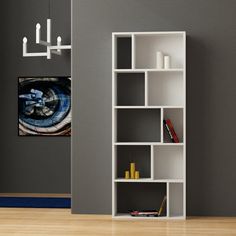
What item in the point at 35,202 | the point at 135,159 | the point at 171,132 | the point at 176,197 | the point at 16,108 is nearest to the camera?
the point at 171,132

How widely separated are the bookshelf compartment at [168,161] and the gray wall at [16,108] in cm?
234

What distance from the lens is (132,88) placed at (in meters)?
7.31

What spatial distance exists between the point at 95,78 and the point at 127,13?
0.80 meters

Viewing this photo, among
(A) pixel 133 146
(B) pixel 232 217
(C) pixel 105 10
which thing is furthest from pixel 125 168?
(C) pixel 105 10

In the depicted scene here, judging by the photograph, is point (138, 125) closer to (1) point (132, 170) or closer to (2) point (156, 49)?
(1) point (132, 170)

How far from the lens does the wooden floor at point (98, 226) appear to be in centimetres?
631

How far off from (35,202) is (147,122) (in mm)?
2005

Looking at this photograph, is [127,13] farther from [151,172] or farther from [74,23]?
[151,172]

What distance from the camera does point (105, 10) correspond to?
7.33 meters

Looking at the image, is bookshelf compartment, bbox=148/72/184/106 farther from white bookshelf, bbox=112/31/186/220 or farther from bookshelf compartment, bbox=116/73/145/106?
bookshelf compartment, bbox=116/73/145/106

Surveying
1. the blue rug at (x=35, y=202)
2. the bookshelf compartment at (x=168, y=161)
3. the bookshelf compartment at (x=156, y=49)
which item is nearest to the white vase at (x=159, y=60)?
the bookshelf compartment at (x=156, y=49)

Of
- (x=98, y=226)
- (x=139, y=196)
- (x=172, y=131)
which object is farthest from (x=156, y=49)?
(x=98, y=226)

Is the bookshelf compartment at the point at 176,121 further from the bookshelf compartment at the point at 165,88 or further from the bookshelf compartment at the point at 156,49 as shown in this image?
the bookshelf compartment at the point at 156,49

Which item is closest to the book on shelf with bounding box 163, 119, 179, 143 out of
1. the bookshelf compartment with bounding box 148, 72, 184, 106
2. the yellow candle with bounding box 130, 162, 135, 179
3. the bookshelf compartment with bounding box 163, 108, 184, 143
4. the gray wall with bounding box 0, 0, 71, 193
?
the bookshelf compartment with bounding box 163, 108, 184, 143
